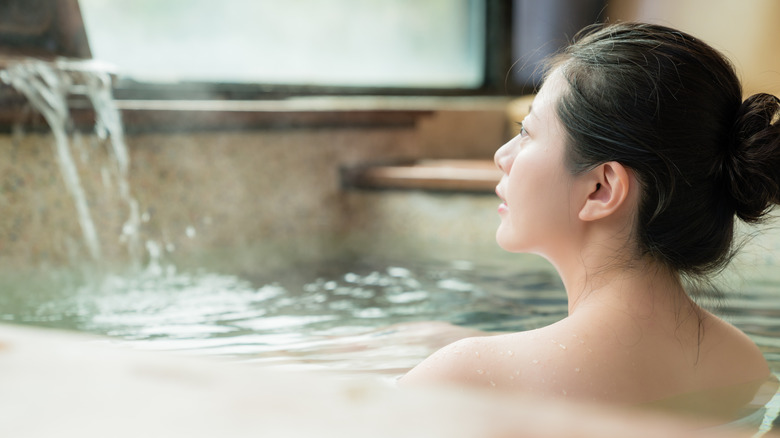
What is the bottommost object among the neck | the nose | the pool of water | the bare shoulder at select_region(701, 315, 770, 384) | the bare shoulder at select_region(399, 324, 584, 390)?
the pool of water

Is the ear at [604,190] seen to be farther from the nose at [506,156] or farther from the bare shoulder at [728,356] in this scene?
the bare shoulder at [728,356]

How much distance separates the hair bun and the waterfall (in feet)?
7.46

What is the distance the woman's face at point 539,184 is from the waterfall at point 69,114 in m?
1.91

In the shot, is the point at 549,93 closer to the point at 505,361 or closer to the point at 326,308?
the point at 505,361

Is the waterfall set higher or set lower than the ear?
lower

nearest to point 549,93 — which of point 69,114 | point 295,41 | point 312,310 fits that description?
point 312,310

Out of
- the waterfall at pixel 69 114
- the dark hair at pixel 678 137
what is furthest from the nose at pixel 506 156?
the waterfall at pixel 69 114

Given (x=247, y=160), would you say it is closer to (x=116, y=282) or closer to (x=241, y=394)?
(x=116, y=282)

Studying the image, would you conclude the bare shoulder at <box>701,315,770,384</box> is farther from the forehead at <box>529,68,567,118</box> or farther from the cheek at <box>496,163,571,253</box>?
the forehead at <box>529,68,567,118</box>

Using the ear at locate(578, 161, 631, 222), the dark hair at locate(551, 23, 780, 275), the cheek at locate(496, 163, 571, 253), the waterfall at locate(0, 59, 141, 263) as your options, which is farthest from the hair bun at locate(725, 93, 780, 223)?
the waterfall at locate(0, 59, 141, 263)

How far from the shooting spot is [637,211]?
1.34 m

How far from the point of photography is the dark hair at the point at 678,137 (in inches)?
51.1

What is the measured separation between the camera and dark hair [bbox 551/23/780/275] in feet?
4.26

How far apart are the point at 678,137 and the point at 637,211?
140 millimetres
